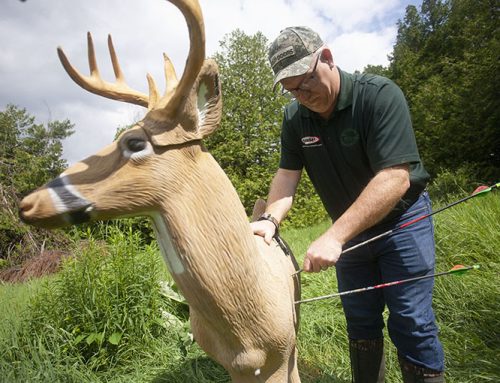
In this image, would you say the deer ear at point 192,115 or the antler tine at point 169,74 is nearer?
the deer ear at point 192,115

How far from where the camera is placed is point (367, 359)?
2.13 meters

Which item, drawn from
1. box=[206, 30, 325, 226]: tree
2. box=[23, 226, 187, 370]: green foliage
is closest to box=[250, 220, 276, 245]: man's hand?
box=[23, 226, 187, 370]: green foliage

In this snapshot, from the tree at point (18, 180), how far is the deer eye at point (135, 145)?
6719 mm

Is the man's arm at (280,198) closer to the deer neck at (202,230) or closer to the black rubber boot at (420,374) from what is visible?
the deer neck at (202,230)

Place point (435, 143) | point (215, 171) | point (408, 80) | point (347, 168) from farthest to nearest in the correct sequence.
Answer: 1. point (408, 80)
2. point (435, 143)
3. point (347, 168)
4. point (215, 171)

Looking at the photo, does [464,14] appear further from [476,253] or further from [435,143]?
[476,253]

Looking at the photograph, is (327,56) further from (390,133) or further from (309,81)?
(390,133)

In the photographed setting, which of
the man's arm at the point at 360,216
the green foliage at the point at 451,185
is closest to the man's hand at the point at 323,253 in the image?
the man's arm at the point at 360,216

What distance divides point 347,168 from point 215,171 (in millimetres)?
905

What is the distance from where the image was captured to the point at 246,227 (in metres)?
1.29

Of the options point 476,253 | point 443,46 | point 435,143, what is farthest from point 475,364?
point 443,46

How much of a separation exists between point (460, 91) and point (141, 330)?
16331 millimetres

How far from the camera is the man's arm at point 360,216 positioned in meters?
1.42

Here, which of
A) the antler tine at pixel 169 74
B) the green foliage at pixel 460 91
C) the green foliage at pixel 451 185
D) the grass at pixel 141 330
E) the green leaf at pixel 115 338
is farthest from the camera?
the green foliage at pixel 460 91
